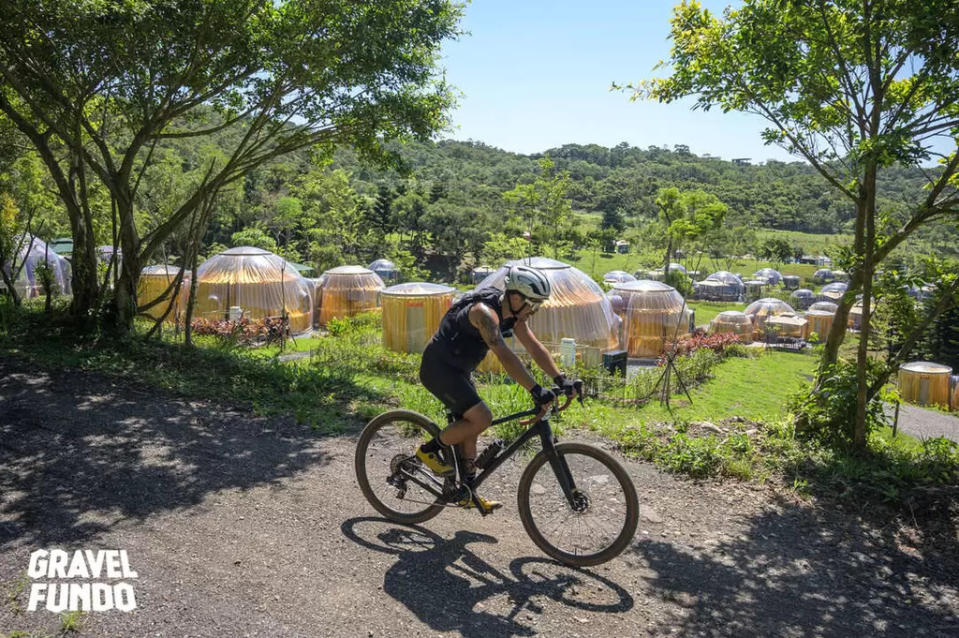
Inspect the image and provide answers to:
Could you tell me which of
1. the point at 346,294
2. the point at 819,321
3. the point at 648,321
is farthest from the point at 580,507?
the point at 819,321

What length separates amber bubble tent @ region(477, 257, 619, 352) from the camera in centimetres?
1955

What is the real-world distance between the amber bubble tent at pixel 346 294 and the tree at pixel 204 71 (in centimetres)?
1790

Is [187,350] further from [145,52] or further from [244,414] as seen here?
[145,52]

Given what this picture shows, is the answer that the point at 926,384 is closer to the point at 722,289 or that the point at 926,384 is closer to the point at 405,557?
the point at 405,557

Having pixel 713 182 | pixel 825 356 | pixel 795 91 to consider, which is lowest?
pixel 825 356

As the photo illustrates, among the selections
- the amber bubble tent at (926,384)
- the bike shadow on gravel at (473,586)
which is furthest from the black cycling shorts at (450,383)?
the amber bubble tent at (926,384)

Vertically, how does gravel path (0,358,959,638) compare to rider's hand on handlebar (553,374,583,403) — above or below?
below

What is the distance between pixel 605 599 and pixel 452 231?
5344 centimetres

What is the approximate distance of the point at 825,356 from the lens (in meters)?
6.41

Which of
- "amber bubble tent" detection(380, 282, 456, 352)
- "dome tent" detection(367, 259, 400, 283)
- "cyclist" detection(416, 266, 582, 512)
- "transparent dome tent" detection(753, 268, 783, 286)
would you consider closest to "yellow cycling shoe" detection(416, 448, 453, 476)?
"cyclist" detection(416, 266, 582, 512)

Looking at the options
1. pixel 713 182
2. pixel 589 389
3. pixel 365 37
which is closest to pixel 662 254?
pixel 589 389

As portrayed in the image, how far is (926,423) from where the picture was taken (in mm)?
17781

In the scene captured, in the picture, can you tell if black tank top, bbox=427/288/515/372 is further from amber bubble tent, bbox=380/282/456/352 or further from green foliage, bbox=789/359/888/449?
amber bubble tent, bbox=380/282/456/352

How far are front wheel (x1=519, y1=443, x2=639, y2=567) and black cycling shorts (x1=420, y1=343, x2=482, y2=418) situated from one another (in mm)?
548
